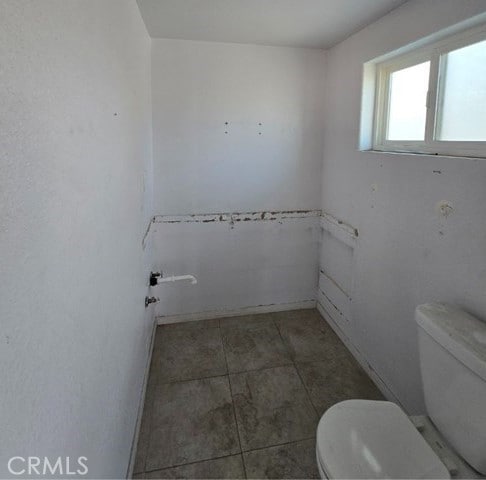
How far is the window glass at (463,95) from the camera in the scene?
1.31 metres

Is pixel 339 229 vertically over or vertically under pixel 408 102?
under

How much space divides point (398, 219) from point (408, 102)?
2.13 ft

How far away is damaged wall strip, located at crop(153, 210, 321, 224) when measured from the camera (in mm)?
2426

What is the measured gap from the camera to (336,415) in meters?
1.21

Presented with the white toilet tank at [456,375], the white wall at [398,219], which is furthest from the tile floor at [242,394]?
the white toilet tank at [456,375]

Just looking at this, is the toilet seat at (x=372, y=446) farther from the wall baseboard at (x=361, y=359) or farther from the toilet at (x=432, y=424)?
the wall baseboard at (x=361, y=359)

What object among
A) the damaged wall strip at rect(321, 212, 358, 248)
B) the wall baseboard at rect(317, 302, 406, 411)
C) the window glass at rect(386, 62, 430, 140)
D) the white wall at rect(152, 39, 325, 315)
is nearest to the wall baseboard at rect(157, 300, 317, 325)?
the white wall at rect(152, 39, 325, 315)

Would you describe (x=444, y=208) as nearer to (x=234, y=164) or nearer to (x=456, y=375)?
(x=456, y=375)

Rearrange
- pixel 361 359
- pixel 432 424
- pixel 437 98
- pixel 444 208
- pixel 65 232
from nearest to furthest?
pixel 65 232
pixel 432 424
pixel 444 208
pixel 437 98
pixel 361 359

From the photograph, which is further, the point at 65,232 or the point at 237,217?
the point at 237,217

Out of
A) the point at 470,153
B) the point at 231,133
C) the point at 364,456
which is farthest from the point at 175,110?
the point at 364,456

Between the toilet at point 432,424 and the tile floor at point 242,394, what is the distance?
468mm

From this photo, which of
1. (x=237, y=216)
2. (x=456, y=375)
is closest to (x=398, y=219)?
(x=456, y=375)

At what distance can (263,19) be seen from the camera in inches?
71.9
